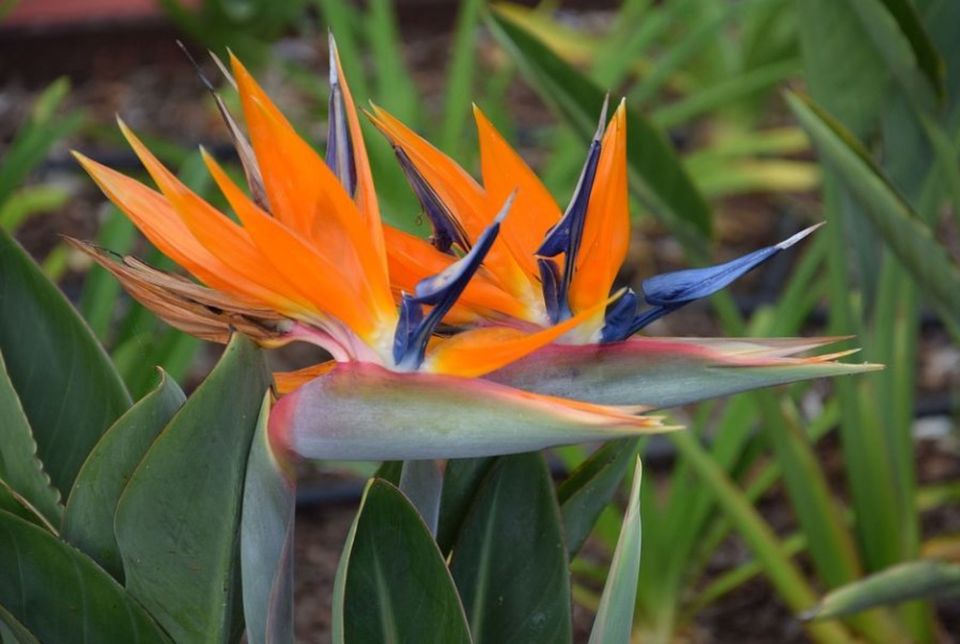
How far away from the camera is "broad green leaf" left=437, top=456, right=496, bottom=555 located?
592 millimetres

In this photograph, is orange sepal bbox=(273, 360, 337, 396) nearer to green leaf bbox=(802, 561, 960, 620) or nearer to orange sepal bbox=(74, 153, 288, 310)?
orange sepal bbox=(74, 153, 288, 310)

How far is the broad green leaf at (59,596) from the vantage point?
20.7 inches

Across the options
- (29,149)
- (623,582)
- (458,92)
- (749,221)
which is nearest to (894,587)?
(623,582)

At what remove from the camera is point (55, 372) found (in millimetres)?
642

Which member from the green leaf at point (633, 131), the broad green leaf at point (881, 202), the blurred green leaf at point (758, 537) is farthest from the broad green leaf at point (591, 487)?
the blurred green leaf at point (758, 537)

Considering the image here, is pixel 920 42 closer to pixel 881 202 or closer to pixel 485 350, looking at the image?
pixel 881 202

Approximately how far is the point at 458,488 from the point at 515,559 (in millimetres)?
41

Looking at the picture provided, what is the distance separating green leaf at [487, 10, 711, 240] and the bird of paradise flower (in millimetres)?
544

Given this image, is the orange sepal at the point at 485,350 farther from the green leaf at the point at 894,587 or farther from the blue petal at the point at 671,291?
the green leaf at the point at 894,587

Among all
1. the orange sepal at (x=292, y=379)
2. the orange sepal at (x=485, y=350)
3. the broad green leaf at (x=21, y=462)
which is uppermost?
the orange sepal at (x=485, y=350)

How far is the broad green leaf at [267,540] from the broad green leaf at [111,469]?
6 centimetres

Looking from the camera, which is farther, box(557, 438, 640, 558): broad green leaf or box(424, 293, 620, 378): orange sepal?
box(557, 438, 640, 558): broad green leaf

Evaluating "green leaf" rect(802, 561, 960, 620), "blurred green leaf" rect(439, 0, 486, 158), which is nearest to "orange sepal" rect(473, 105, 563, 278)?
"green leaf" rect(802, 561, 960, 620)

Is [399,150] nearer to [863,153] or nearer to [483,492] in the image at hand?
[483,492]
